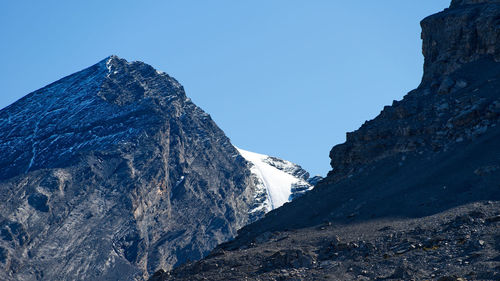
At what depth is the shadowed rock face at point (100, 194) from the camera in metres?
154

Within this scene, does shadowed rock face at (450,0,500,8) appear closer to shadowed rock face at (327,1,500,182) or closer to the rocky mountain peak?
the rocky mountain peak

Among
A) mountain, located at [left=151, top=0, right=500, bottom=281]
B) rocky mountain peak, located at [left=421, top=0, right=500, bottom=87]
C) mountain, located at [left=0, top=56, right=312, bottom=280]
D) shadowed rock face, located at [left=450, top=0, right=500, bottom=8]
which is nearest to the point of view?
mountain, located at [left=151, top=0, right=500, bottom=281]

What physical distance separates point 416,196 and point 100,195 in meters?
108

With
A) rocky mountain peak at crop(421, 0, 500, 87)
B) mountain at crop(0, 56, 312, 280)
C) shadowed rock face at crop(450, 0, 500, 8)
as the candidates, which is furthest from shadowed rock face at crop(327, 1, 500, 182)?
mountain at crop(0, 56, 312, 280)

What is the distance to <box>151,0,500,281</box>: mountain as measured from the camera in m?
55.1

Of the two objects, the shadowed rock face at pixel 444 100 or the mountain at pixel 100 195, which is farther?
the mountain at pixel 100 195

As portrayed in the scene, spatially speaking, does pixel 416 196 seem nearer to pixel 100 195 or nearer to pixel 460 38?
pixel 460 38

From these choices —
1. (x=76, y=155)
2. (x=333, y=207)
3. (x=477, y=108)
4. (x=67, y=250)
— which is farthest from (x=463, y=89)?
(x=76, y=155)

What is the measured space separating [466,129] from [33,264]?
311 feet

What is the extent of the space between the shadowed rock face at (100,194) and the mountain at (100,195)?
20 cm

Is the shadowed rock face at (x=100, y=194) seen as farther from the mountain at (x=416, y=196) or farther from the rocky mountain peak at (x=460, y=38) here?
the rocky mountain peak at (x=460, y=38)

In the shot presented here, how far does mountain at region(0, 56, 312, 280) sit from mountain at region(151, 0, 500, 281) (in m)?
78.3

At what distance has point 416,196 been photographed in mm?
67938

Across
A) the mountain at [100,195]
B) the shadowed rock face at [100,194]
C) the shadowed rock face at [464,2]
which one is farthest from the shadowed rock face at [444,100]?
the mountain at [100,195]
